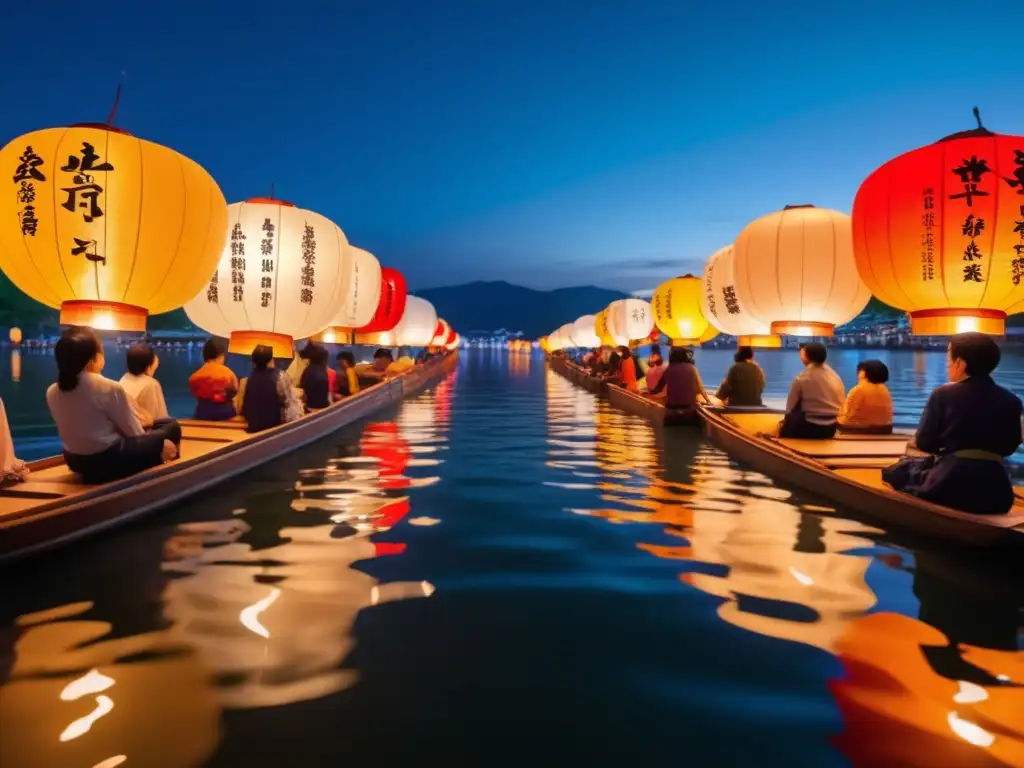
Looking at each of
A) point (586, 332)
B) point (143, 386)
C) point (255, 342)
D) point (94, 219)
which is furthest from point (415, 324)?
point (94, 219)

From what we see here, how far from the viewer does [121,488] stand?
684cm

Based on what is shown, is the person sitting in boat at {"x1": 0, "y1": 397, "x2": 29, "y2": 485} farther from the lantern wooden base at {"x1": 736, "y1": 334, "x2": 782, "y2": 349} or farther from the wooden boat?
the lantern wooden base at {"x1": 736, "y1": 334, "x2": 782, "y2": 349}

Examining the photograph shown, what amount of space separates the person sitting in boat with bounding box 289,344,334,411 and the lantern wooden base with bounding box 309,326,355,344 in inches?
105

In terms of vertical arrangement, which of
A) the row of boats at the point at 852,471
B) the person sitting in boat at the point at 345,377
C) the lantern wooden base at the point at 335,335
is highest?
the lantern wooden base at the point at 335,335

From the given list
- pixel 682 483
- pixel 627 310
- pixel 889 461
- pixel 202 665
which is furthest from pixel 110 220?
pixel 627 310

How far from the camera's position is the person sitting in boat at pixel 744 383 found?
49.5 feet

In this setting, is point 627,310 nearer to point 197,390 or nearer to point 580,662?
point 197,390

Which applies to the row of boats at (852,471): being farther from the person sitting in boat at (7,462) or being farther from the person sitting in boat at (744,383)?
the person sitting in boat at (7,462)

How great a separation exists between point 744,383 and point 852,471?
708 cm

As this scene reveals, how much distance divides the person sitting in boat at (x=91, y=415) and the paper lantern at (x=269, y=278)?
410 cm

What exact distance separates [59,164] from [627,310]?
2289 centimetres

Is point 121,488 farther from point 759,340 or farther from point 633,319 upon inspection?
point 633,319

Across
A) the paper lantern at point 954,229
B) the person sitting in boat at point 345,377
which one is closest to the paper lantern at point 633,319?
the person sitting in boat at point 345,377

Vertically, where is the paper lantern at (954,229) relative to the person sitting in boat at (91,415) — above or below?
above
